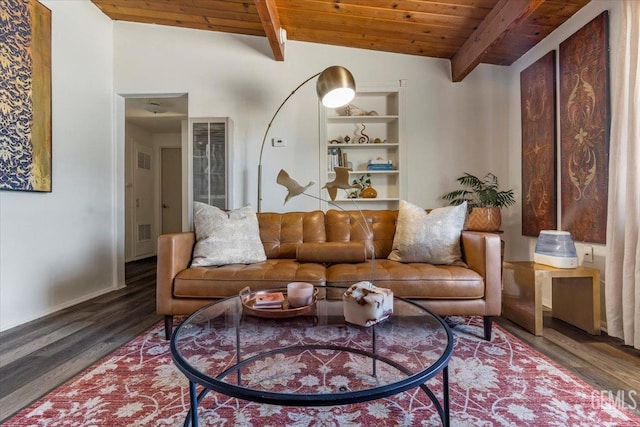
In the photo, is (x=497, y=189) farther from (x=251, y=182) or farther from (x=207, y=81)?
(x=207, y=81)

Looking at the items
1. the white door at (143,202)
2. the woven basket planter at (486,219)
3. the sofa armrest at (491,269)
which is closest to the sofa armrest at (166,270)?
the sofa armrest at (491,269)

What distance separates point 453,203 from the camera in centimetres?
317

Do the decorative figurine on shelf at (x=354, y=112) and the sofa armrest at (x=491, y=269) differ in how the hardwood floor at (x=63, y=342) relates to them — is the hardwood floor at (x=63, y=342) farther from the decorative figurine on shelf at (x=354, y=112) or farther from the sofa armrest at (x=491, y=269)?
the decorative figurine on shelf at (x=354, y=112)

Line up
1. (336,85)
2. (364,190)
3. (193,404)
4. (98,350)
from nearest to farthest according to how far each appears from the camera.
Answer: (193,404) < (98,350) < (336,85) < (364,190)

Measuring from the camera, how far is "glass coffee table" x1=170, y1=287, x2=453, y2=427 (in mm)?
1153

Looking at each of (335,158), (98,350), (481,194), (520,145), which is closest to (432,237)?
(481,194)

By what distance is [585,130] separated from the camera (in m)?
2.16

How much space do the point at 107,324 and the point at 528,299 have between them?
9.59 ft

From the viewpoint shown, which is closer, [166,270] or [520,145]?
[166,270]

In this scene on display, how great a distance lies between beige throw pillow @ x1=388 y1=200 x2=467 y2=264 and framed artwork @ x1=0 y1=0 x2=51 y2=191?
272cm

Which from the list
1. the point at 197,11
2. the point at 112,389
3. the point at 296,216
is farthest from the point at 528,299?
the point at 197,11

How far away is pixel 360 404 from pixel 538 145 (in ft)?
8.73

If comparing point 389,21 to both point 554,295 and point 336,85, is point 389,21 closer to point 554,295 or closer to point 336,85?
point 336,85

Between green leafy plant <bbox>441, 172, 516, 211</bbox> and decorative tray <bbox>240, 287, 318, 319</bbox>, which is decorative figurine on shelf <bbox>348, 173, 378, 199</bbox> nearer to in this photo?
green leafy plant <bbox>441, 172, 516, 211</bbox>
